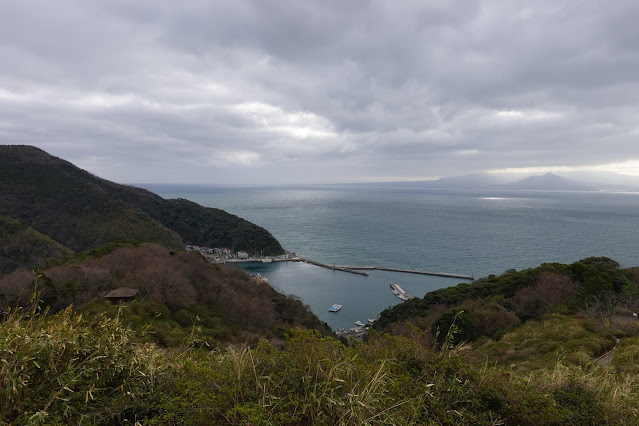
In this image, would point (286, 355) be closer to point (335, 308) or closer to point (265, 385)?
point (265, 385)

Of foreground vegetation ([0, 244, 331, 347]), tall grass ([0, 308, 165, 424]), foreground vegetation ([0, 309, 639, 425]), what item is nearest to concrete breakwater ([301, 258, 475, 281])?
foreground vegetation ([0, 244, 331, 347])

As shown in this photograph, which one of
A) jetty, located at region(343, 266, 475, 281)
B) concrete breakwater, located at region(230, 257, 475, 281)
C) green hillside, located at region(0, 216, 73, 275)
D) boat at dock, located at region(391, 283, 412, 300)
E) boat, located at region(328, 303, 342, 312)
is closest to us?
green hillside, located at region(0, 216, 73, 275)

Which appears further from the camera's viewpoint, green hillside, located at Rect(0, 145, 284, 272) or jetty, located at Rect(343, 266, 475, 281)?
jetty, located at Rect(343, 266, 475, 281)

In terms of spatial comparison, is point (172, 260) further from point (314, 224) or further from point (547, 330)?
point (314, 224)

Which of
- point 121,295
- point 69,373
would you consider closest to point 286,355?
point 69,373

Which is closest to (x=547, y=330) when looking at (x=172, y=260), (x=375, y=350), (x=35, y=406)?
(x=375, y=350)

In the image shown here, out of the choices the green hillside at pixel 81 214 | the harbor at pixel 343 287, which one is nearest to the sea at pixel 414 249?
the harbor at pixel 343 287

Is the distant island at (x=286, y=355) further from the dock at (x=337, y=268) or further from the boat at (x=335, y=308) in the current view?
the dock at (x=337, y=268)

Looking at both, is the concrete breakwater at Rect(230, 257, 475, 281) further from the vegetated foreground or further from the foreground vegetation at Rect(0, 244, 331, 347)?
the vegetated foreground
